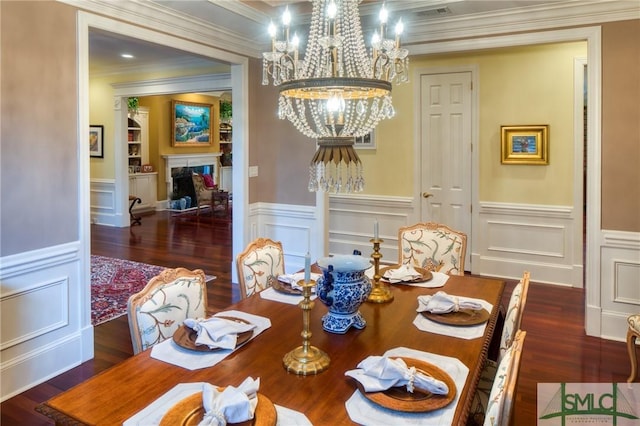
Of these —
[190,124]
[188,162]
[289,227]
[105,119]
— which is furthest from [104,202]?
[289,227]

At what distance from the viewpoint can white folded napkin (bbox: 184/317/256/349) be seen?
67.4 inches

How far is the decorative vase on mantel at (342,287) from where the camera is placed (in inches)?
70.0

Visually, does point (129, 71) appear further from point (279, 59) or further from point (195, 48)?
point (279, 59)

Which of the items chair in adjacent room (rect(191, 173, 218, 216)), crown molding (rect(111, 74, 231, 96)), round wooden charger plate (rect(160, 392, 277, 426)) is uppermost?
crown molding (rect(111, 74, 231, 96))

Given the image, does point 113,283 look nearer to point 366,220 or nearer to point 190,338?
point 366,220

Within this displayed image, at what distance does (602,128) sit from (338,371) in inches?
A: 122

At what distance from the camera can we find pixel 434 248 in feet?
10.5

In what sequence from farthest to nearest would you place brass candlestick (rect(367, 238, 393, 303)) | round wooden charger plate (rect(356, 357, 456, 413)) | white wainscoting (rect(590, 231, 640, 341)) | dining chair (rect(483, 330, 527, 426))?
1. white wainscoting (rect(590, 231, 640, 341))
2. brass candlestick (rect(367, 238, 393, 303))
3. round wooden charger plate (rect(356, 357, 456, 413))
4. dining chair (rect(483, 330, 527, 426))

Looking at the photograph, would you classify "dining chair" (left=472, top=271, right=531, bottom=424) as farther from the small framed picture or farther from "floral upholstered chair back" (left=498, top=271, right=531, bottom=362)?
the small framed picture

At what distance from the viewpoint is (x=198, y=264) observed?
584cm

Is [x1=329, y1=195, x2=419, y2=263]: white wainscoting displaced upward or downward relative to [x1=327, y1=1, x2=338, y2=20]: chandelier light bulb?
downward

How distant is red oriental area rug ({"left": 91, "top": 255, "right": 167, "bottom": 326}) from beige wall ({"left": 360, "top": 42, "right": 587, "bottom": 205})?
11.5ft

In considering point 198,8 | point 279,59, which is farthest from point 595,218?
point 198,8

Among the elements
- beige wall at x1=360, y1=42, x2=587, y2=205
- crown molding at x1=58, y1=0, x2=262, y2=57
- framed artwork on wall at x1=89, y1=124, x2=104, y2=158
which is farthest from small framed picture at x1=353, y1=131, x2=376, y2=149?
framed artwork on wall at x1=89, y1=124, x2=104, y2=158
